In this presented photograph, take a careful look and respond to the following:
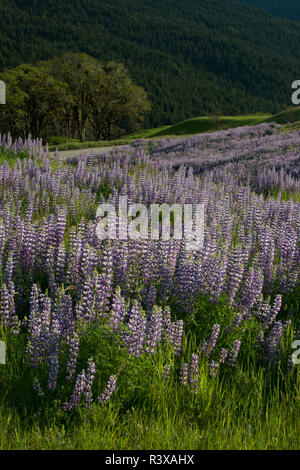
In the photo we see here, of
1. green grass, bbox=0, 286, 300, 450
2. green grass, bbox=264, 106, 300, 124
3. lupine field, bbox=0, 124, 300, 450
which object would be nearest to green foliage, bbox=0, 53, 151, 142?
green grass, bbox=264, 106, 300, 124

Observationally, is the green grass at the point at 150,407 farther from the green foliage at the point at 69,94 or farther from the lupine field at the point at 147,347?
the green foliage at the point at 69,94

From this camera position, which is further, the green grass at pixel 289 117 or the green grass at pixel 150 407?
the green grass at pixel 289 117

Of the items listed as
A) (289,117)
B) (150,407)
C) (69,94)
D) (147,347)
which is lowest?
(150,407)

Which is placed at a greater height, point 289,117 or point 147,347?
point 289,117

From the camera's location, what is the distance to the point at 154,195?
32.3 feet

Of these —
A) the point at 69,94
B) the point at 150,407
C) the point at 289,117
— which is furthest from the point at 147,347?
the point at 69,94

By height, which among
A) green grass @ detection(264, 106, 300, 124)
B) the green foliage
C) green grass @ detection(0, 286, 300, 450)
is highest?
the green foliage

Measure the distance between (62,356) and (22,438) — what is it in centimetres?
80

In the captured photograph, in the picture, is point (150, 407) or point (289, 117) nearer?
point (150, 407)

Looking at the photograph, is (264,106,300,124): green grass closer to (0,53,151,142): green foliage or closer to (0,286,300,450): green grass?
(0,286,300,450): green grass

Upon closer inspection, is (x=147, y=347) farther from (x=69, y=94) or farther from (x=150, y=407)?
(x=69, y=94)

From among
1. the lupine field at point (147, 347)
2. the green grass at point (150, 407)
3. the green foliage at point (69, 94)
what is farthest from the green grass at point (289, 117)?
the green foliage at point (69, 94)

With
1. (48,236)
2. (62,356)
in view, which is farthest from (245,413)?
(48,236)
